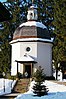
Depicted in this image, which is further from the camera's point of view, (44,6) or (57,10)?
(44,6)

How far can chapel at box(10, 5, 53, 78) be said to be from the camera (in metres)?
36.9

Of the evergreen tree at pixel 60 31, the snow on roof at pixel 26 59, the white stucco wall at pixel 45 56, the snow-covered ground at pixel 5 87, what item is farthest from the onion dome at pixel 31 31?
the snow-covered ground at pixel 5 87

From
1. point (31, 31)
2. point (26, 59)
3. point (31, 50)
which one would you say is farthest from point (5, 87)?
point (31, 31)

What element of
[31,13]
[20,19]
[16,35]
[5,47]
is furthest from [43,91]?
[20,19]

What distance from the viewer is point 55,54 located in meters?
41.2

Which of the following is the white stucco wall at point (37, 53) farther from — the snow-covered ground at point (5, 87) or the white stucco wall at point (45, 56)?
the snow-covered ground at point (5, 87)

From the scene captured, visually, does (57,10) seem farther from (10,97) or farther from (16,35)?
(10,97)

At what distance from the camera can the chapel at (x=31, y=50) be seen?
36906mm

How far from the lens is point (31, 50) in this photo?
3712cm

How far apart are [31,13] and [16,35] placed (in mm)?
4180

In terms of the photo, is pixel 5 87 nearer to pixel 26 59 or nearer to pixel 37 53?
pixel 26 59

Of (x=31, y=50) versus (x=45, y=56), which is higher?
(x=31, y=50)

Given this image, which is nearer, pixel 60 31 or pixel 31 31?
pixel 31 31

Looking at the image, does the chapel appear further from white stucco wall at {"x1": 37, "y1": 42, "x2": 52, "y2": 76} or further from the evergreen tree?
the evergreen tree
